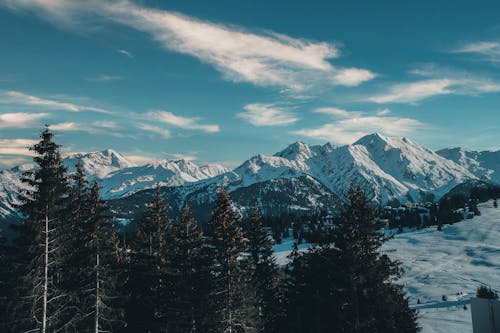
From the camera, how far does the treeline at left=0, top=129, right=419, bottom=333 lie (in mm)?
27922

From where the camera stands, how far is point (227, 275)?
3694 centimetres

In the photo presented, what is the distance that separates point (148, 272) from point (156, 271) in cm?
106

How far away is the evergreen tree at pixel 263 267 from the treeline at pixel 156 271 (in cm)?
690

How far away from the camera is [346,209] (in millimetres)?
35562

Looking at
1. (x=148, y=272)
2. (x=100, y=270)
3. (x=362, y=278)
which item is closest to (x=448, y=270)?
(x=362, y=278)

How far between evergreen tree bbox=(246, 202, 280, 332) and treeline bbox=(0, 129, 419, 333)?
22.6 feet

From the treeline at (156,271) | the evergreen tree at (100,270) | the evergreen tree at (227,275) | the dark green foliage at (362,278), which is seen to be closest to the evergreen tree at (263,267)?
the treeline at (156,271)

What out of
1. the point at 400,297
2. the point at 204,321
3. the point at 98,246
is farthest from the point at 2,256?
the point at 400,297

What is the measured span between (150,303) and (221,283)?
787 cm

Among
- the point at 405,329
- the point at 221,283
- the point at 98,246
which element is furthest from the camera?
the point at 221,283

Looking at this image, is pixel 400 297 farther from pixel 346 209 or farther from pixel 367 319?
pixel 346 209

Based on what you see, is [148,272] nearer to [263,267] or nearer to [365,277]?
[263,267]

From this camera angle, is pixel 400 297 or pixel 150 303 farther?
pixel 150 303

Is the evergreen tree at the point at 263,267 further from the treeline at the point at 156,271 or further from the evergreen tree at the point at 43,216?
the evergreen tree at the point at 43,216
